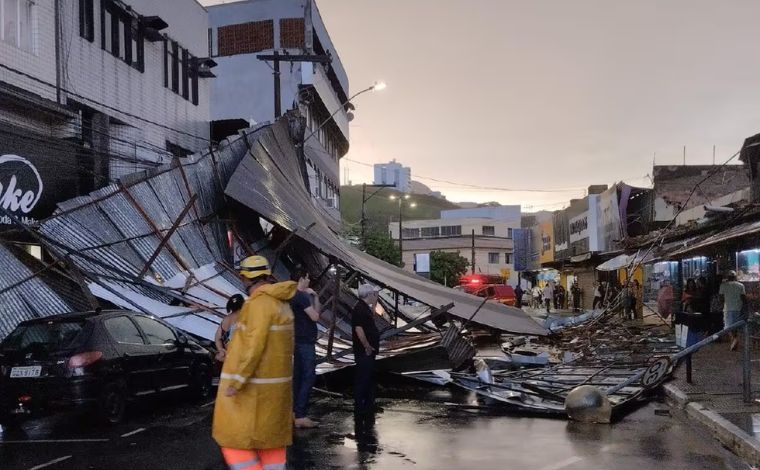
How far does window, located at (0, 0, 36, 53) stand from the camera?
13.7 m

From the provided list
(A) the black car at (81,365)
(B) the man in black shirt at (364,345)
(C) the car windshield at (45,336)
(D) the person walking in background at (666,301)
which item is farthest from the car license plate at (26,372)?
(D) the person walking in background at (666,301)

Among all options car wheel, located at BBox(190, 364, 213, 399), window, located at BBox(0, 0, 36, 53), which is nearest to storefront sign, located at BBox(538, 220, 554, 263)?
window, located at BBox(0, 0, 36, 53)

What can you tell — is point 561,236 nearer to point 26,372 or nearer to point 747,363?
point 747,363

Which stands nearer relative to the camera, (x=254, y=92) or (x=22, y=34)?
(x=22, y=34)

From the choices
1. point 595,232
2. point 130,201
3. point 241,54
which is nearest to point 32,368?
point 130,201

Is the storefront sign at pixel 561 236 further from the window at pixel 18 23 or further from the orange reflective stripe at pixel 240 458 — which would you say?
the orange reflective stripe at pixel 240 458

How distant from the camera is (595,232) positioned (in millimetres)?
34375

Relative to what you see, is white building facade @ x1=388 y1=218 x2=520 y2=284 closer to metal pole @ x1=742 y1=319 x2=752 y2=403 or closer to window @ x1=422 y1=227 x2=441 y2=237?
window @ x1=422 y1=227 x2=441 y2=237

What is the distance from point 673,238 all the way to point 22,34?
16180mm

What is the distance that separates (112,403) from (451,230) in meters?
77.5

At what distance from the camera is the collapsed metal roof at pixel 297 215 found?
466 inches

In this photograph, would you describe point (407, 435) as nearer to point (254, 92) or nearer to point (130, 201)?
point (130, 201)

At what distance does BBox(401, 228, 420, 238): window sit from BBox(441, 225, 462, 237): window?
12.8 ft

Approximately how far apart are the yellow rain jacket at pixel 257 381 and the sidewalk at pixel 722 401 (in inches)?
185
